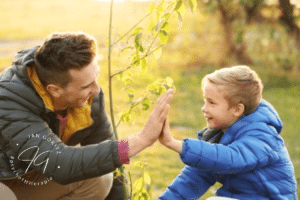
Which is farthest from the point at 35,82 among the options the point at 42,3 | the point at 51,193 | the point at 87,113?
the point at 42,3

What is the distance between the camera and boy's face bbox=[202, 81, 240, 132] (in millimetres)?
2412

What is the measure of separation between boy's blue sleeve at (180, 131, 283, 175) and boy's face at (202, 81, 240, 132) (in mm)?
207

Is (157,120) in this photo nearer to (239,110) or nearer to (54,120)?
(239,110)

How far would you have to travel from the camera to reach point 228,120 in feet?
8.00

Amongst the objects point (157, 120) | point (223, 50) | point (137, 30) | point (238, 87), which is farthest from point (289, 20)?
point (157, 120)

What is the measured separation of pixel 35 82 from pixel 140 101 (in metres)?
0.60

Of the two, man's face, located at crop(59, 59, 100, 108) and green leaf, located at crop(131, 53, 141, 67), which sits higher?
green leaf, located at crop(131, 53, 141, 67)

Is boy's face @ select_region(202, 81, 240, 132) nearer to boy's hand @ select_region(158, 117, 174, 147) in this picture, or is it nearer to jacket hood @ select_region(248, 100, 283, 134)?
jacket hood @ select_region(248, 100, 283, 134)

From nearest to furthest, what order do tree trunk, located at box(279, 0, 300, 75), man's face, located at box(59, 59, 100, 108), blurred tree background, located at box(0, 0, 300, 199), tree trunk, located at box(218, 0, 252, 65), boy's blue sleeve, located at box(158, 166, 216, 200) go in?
1. man's face, located at box(59, 59, 100, 108)
2. boy's blue sleeve, located at box(158, 166, 216, 200)
3. blurred tree background, located at box(0, 0, 300, 199)
4. tree trunk, located at box(279, 0, 300, 75)
5. tree trunk, located at box(218, 0, 252, 65)

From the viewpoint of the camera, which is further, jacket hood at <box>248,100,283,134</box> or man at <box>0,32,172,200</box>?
jacket hood at <box>248,100,283,134</box>

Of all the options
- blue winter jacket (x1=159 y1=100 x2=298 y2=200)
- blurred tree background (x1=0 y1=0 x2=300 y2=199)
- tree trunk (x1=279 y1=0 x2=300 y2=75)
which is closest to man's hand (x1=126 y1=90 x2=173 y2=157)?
blue winter jacket (x1=159 y1=100 x2=298 y2=200)

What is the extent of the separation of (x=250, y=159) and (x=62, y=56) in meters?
1.13

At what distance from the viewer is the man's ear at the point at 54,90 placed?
243 cm

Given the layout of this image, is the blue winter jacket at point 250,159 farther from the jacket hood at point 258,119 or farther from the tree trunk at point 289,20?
the tree trunk at point 289,20
